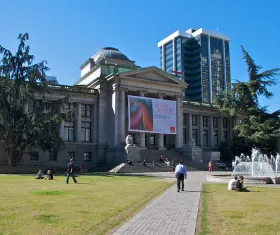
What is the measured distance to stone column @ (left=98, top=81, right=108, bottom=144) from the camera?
201 ft

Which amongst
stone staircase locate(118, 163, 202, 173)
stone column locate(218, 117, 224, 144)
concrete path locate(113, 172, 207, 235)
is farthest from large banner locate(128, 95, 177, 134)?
concrete path locate(113, 172, 207, 235)

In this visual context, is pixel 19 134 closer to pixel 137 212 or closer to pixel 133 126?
pixel 133 126

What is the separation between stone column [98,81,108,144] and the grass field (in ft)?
154

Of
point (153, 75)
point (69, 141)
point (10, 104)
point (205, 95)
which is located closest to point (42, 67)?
point (10, 104)

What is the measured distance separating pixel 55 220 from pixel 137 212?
10.5 feet

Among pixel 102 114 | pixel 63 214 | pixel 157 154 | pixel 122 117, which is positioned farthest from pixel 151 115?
pixel 63 214

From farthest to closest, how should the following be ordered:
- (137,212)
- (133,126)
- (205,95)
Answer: (205,95) → (133,126) → (137,212)

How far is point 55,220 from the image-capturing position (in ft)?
33.8

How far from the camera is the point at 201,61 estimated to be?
532ft

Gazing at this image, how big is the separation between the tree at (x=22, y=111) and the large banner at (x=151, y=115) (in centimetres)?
1738

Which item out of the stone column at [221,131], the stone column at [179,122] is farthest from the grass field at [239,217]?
the stone column at [221,131]

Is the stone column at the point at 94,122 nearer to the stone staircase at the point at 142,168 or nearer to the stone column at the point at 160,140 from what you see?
the stone column at the point at 160,140

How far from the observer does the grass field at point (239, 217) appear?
9.20 meters

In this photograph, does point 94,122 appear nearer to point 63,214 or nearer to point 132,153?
point 132,153
